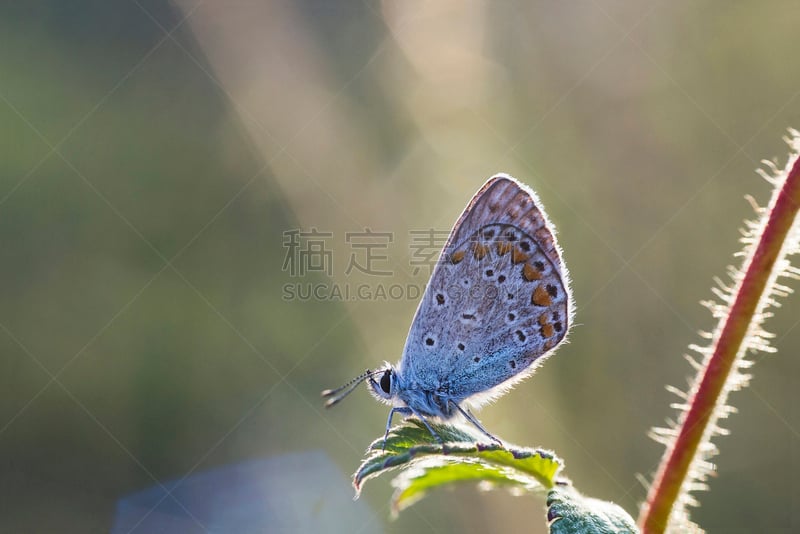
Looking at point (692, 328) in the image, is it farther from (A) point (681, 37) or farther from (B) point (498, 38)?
(B) point (498, 38)

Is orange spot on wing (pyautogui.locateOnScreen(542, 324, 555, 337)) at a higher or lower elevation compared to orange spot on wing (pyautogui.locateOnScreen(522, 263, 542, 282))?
lower

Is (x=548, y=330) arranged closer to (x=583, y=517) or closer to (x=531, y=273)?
(x=531, y=273)

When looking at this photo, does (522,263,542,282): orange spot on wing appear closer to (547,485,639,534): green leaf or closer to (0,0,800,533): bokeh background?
(547,485,639,534): green leaf

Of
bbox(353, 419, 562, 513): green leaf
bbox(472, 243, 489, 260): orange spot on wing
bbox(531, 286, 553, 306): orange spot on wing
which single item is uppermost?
bbox(531, 286, 553, 306): orange spot on wing

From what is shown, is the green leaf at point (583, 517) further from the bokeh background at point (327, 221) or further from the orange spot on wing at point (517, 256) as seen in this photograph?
the bokeh background at point (327, 221)

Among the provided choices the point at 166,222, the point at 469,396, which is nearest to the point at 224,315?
the point at 166,222

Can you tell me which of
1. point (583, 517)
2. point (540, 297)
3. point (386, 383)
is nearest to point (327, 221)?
point (386, 383)

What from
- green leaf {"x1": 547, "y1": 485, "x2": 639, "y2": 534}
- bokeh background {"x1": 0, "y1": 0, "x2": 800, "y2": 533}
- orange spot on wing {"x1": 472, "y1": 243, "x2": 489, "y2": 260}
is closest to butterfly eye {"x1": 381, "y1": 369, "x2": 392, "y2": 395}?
orange spot on wing {"x1": 472, "y1": 243, "x2": 489, "y2": 260}
